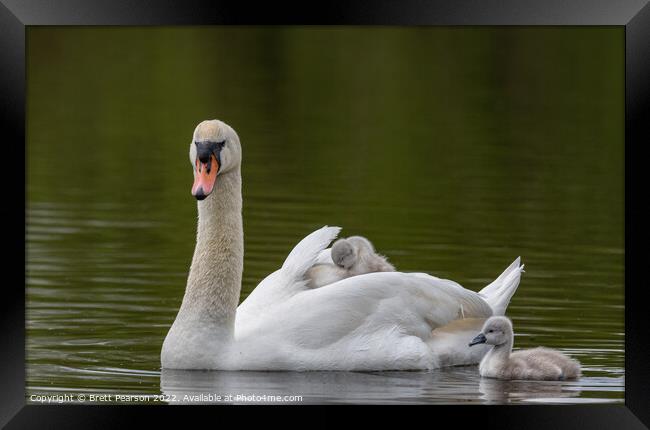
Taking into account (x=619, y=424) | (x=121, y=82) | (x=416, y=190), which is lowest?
(x=619, y=424)

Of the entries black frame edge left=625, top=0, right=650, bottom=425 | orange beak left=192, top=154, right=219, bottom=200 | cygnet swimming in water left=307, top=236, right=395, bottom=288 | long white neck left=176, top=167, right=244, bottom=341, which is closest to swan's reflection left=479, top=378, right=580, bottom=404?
black frame edge left=625, top=0, right=650, bottom=425

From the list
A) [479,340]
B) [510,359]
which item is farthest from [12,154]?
[510,359]

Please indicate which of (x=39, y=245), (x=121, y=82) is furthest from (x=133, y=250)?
(x=121, y=82)

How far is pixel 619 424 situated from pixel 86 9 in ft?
10.7

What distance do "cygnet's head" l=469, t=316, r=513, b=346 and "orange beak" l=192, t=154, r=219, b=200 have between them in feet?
6.34

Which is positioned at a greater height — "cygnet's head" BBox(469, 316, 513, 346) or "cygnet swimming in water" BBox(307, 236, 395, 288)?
"cygnet swimming in water" BBox(307, 236, 395, 288)

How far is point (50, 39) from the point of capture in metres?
42.4

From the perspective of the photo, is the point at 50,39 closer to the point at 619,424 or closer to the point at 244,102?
the point at 244,102

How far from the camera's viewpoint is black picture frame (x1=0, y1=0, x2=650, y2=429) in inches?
324

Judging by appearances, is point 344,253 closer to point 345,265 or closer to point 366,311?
point 345,265

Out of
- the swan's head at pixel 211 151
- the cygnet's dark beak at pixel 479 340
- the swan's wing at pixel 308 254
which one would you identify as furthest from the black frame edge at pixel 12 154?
the cygnet's dark beak at pixel 479 340

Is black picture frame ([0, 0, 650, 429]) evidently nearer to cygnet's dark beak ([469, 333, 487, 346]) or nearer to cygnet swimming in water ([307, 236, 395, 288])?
cygnet's dark beak ([469, 333, 487, 346])

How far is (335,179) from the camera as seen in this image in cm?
2119

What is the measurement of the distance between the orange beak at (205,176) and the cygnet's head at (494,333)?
6.34ft
